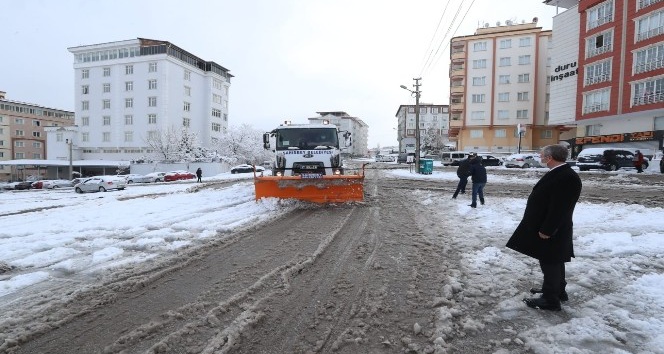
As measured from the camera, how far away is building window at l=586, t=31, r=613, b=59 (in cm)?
3681

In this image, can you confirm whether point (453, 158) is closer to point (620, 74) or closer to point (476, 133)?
point (476, 133)

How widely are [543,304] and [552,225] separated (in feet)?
2.79

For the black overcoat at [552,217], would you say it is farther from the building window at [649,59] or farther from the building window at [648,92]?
the building window at [649,59]

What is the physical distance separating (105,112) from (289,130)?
201 ft

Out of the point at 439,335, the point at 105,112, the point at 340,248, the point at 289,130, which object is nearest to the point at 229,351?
the point at 439,335

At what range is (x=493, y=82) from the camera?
2256 inches

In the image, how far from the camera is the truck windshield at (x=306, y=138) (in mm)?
12047

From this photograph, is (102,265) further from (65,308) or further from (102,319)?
(102,319)

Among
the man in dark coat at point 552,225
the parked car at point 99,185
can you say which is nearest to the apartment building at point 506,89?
the parked car at point 99,185

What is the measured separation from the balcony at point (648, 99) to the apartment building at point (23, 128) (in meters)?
95.2

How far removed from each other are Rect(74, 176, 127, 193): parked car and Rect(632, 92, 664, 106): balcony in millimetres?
47252

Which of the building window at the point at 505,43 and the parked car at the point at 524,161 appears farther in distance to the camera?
the building window at the point at 505,43

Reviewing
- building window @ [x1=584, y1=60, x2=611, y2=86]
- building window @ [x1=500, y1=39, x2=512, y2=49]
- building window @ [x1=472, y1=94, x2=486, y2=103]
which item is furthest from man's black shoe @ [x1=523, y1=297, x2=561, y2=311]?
building window @ [x1=500, y1=39, x2=512, y2=49]

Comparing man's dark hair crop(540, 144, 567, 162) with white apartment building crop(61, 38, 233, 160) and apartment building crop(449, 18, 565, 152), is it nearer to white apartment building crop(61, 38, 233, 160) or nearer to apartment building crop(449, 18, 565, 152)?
apartment building crop(449, 18, 565, 152)
